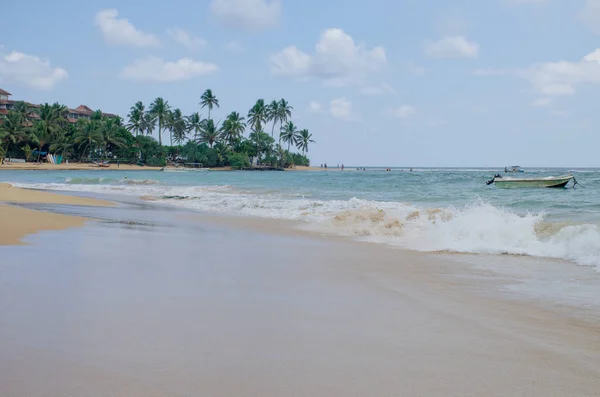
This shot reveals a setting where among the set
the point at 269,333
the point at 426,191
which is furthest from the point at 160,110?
the point at 269,333

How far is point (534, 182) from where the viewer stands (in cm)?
3030

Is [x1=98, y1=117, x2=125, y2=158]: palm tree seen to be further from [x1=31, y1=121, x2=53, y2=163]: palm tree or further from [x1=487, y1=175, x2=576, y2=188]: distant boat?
[x1=487, y1=175, x2=576, y2=188]: distant boat

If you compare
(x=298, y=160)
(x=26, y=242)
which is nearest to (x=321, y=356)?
(x=26, y=242)

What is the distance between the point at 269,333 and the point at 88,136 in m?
84.4

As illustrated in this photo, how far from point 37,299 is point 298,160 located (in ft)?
384

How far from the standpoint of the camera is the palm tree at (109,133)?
8394cm

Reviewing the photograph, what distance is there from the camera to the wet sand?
2652 mm

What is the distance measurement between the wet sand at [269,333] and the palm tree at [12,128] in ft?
254

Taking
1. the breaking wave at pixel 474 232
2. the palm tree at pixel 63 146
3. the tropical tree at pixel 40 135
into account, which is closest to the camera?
the breaking wave at pixel 474 232

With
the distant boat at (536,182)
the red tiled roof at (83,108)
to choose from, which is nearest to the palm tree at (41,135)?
the red tiled roof at (83,108)

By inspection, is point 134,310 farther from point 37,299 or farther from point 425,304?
point 425,304

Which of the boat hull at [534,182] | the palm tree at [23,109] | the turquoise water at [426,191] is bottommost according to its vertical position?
the turquoise water at [426,191]

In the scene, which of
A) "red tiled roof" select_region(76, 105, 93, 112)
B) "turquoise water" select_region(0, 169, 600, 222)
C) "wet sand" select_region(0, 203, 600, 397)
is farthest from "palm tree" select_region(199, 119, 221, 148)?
"wet sand" select_region(0, 203, 600, 397)

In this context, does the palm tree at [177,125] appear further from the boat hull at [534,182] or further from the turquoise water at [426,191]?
the boat hull at [534,182]
